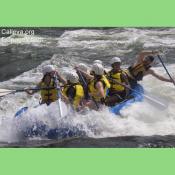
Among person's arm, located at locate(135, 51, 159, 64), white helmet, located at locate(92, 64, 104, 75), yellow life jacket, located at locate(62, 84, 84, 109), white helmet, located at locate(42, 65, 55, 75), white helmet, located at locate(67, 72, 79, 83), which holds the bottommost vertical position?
yellow life jacket, located at locate(62, 84, 84, 109)

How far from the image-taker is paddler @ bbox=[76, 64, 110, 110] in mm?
8977

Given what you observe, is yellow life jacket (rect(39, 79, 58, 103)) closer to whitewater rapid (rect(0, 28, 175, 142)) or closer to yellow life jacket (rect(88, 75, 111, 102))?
whitewater rapid (rect(0, 28, 175, 142))

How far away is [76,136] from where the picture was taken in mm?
8906

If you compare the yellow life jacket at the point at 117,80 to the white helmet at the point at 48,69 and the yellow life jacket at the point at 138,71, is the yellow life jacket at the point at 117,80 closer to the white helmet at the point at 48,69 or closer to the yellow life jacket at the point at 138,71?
the yellow life jacket at the point at 138,71

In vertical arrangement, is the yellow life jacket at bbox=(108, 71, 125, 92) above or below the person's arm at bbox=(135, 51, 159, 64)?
below

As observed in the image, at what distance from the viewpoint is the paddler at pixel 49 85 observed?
29.5 ft

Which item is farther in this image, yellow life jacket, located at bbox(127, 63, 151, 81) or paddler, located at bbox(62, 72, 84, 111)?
yellow life jacket, located at bbox(127, 63, 151, 81)

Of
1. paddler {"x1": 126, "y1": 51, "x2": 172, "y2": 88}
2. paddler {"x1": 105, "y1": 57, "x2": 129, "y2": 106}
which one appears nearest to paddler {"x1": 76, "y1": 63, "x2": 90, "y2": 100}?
paddler {"x1": 105, "y1": 57, "x2": 129, "y2": 106}

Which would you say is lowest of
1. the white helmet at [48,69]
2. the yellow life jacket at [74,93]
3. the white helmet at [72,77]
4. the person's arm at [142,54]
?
the yellow life jacket at [74,93]

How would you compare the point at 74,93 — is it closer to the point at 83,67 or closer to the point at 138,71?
the point at 83,67

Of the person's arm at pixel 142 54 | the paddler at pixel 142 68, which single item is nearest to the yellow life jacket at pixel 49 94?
the paddler at pixel 142 68

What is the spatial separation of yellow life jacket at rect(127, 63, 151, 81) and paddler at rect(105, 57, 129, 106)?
81 mm

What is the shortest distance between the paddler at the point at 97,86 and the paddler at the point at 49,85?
334 millimetres

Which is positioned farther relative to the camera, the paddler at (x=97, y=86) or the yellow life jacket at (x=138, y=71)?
the yellow life jacket at (x=138, y=71)
